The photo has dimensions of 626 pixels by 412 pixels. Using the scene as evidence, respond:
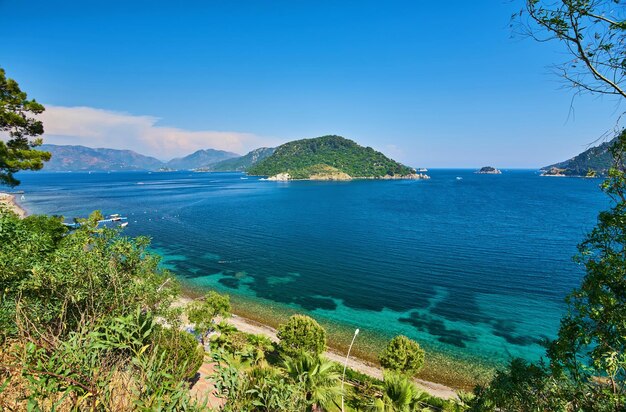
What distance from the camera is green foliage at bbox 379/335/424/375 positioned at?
2222 centimetres

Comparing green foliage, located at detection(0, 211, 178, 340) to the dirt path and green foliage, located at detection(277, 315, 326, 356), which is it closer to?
green foliage, located at detection(277, 315, 326, 356)

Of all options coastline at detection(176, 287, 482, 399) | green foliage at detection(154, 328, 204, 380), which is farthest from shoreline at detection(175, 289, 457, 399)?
green foliage at detection(154, 328, 204, 380)

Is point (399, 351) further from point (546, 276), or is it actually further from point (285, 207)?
point (285, 207)

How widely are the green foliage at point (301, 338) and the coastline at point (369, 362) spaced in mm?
3203

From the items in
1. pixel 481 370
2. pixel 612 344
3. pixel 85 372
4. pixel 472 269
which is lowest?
pixel 481 370

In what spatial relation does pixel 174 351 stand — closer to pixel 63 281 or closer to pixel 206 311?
→ pixel 63 281

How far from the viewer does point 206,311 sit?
26688 millimetres

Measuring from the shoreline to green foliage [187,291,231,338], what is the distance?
1889 mm

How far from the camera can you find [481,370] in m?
26.3

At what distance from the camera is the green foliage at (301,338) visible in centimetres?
2408

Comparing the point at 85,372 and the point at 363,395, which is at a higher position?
the point at 85,372

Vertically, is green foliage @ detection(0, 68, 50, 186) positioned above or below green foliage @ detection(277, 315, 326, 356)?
above

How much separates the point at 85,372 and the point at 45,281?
7.82 m

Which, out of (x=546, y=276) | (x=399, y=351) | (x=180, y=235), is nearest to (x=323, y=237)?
(x=180, y=235)
